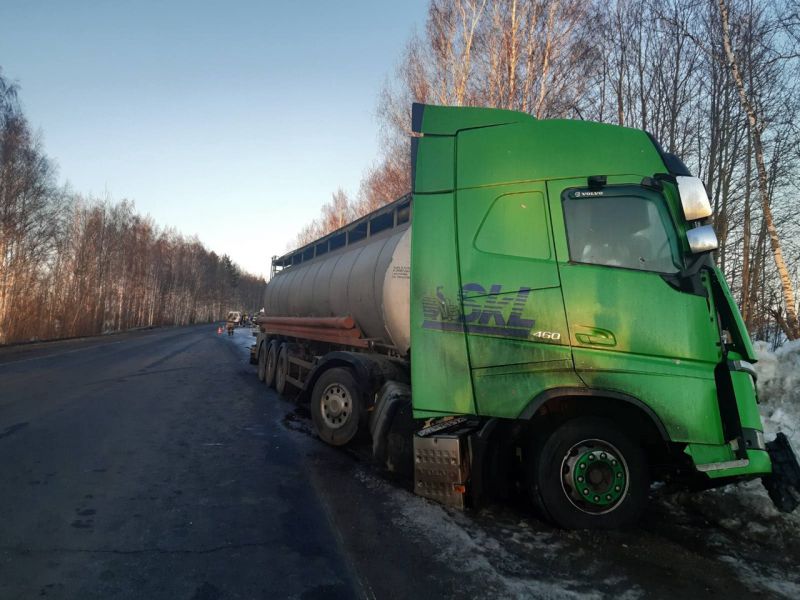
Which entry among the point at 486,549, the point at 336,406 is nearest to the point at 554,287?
the point at 486,549

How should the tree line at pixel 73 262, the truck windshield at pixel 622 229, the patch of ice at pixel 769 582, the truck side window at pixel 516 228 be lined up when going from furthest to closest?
the tree line at pixel 73 262, the truck side window at pixel 516 228, the truck windshield at pixel 622 229, the patch of ice at pixel 769 582

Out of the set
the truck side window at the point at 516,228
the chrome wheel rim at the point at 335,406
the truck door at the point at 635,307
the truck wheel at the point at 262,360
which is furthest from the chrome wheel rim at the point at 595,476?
the truck wheel at the point at 262,360

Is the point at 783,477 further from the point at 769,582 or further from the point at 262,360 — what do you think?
the point at 262,360

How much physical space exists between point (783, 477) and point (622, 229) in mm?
2201

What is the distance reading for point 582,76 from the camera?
18.7 m

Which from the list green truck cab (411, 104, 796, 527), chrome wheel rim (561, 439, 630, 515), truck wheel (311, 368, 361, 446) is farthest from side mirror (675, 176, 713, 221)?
truck wheel (311, 368, 361, 446)

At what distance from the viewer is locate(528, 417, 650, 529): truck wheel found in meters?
3.90

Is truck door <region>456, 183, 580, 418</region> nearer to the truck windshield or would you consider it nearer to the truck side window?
the truck side window

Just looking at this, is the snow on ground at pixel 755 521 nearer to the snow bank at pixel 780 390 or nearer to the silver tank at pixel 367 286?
the snow bank at pixel 780 390

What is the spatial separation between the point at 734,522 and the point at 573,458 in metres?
1.65

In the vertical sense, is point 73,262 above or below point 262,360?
above

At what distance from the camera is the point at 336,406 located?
6223 mm

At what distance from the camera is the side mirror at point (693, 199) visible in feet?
12.2

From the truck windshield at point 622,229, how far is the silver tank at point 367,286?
1.81m
